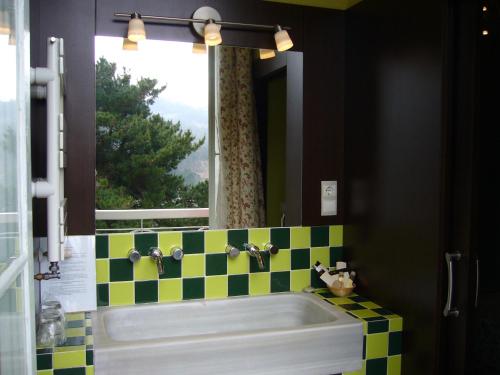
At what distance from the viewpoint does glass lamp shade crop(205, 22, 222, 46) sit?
6.55 ft

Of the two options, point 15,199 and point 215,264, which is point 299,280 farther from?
point 15,199

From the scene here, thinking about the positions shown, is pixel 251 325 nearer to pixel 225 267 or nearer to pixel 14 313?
pixel 225 267

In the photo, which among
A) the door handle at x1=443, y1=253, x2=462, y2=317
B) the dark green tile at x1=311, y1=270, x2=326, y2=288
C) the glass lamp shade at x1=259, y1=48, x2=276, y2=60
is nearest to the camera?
the door handle at x1=443, y1=253, x2=462, y2=317

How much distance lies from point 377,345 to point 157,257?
0.94 meters

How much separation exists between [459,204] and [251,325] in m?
1.01

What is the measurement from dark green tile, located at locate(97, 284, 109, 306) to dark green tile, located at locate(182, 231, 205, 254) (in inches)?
14.2

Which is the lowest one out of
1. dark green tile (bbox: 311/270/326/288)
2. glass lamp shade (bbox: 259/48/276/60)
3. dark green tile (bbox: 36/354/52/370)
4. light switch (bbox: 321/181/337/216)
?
dark green tile (bbox: 36/354/52/370)

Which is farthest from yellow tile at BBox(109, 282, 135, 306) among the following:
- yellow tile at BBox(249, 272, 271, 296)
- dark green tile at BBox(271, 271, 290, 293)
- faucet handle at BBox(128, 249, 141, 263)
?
dark green tile at BBox(271, 271, 290, 293)

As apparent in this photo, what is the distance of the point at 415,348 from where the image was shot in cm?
186

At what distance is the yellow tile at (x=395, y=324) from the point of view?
1.90 m

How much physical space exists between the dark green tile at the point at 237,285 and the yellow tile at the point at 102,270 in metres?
0.53

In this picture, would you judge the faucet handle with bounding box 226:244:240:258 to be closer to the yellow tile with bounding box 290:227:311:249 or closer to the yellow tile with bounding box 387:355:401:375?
the yellow tile with bounding box 290:227:311:249

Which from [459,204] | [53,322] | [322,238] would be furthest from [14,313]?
[322,238]

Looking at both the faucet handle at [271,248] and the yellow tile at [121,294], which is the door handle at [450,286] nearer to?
the faucet handle at [271,248]
